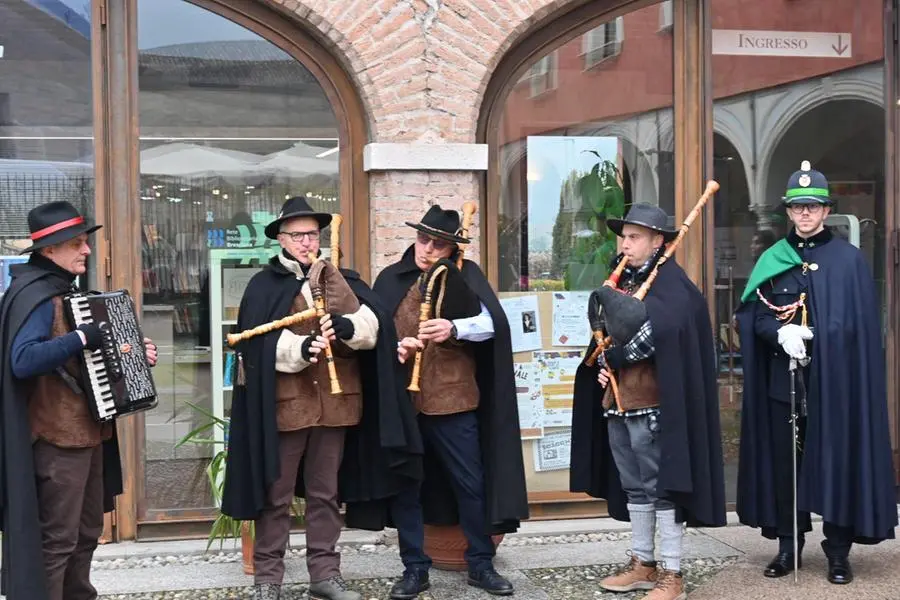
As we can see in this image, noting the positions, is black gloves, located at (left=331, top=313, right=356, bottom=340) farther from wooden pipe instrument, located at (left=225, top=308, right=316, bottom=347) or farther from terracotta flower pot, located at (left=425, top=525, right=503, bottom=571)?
terracotta flower pot, located at (left=425, top=525, right=503, bottom=571)

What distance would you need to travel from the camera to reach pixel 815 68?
7.64m

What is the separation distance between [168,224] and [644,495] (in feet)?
10.6

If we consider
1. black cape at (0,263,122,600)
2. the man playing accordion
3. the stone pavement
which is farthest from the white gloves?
Result: black cape at (0,263,122,600)

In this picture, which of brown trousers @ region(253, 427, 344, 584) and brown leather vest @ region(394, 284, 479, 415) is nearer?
brown trousers @ region(253, 427, 344, 584)

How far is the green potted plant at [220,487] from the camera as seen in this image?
6039mm

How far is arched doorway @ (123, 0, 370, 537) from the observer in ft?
22.0

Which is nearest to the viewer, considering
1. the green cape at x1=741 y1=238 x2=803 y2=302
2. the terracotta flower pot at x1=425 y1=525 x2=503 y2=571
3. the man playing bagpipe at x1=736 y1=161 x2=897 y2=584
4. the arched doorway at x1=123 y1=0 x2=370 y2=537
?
the man playing bagpipe at x1=736 y1=161 x2=897 y2=584

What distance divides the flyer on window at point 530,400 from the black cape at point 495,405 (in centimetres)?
145

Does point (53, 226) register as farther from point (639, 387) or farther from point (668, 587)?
point (668, 587)

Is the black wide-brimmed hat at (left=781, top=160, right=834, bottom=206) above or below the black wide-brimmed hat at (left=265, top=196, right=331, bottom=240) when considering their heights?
above

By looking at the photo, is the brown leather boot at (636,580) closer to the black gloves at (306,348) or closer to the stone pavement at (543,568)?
the stone pavement at (543,568)

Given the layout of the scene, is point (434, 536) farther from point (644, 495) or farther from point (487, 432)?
point (644, 495)

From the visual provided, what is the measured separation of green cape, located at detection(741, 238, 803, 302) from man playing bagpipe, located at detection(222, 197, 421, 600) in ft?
6.59

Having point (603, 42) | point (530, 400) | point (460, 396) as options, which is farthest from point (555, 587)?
point (603, 42)
